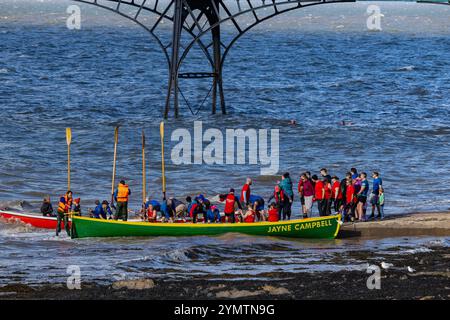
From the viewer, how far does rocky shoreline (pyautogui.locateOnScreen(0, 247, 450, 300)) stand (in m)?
23.0

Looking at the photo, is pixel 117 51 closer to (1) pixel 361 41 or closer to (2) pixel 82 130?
(1) pixel 361 41

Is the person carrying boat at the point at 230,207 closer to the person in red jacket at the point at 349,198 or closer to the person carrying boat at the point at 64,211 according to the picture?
the person in red jacket at the point at 349,198

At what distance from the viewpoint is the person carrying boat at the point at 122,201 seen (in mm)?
31547

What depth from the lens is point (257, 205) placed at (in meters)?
31.9

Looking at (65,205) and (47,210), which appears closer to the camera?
(65,205)

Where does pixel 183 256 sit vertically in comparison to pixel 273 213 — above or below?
below

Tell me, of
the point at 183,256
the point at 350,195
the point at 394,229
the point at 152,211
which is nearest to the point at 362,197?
the point at 350,195

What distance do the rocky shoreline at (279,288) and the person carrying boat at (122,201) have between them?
22.2 feet

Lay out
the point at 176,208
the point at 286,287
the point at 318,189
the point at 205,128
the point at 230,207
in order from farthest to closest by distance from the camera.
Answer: the point at 205,128, the point at 176,208, the point at 318,189, the point at 230,207, the point at 286,287

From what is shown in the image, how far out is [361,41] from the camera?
144625mm

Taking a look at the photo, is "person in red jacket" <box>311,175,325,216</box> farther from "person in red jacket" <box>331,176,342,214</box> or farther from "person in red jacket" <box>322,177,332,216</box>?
"person in red jacket" <box>331,176,342,214</box>

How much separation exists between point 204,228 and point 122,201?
2816mm

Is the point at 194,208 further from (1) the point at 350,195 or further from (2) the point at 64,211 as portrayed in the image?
(1) the point at 350,195

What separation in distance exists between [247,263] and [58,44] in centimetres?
9285
